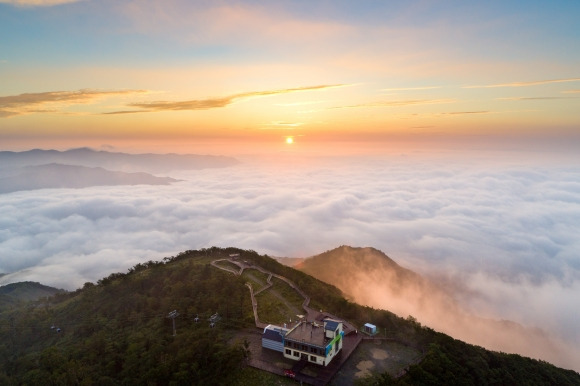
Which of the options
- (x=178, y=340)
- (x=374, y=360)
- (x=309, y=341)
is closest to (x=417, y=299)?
(x=374, y=360)

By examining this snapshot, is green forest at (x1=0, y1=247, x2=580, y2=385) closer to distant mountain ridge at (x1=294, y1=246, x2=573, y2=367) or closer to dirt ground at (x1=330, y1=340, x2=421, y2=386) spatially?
dirt ground at (x1=330, y1=340, x2=421, y2=386)

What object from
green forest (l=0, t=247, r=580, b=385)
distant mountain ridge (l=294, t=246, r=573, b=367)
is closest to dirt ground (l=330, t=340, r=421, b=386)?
green forest (l=0, t=247, r=580, b=385)

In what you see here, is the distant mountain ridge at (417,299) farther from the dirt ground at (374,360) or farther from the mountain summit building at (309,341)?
the mountain summit building at (309,341)

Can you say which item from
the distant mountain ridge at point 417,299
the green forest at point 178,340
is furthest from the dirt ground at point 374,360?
the distant mountain ridge at point 417,299

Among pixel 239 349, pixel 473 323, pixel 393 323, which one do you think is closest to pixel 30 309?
pixel 239 349

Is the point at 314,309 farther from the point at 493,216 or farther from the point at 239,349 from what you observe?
the point at 493,216
